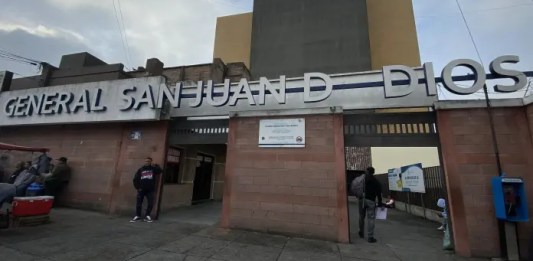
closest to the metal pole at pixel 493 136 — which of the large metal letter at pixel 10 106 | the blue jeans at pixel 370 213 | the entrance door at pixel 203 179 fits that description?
the blue jeans at pixel 370 213

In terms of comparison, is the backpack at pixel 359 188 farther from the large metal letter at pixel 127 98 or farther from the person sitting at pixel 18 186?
the person sitting at pixel 18 186

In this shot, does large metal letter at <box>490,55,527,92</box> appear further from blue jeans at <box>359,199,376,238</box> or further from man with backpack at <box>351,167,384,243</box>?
blue jeans at <box>359,199,376,238</box>

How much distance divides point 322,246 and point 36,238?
5976 millimetres

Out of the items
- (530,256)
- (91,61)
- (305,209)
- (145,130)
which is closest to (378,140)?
(305,209)

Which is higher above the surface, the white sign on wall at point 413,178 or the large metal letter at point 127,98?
the large metal letter at point 127,98

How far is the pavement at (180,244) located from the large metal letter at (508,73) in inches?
159

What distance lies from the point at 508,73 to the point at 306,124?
493 centimetres

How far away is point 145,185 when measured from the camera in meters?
7.75

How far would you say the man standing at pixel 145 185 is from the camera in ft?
25.5

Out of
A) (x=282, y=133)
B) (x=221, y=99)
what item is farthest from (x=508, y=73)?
(x=221, y=99)

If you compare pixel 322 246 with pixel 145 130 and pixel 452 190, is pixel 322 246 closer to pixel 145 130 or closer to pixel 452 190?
pixel 452 190

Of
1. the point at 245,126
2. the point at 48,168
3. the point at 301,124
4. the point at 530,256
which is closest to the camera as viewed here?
the point at 530,256

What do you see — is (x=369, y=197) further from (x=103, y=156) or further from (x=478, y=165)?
(x=103, y=156)

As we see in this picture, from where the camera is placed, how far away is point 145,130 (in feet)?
29.2
